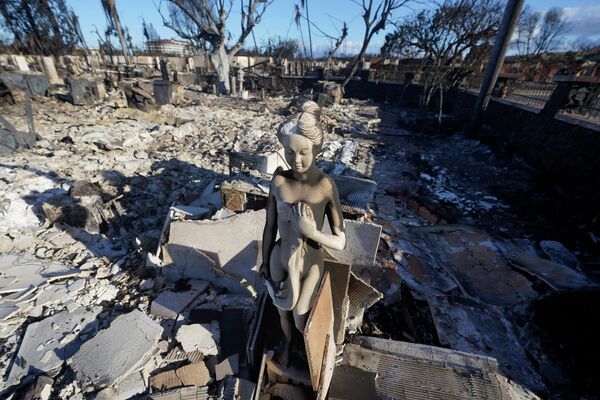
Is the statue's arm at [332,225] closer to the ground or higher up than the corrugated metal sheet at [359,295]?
higher up

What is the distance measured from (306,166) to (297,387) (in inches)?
71.5

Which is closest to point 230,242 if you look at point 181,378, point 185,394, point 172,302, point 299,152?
point 172,302

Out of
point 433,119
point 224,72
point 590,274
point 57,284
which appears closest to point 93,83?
point 224,72

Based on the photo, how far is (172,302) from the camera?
10.1 ft

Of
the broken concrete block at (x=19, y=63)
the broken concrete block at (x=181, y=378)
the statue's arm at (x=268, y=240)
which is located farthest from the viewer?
the broken concrete block at (x=19, y=63)

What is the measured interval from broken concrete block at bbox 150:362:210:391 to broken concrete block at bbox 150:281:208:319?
68 cm

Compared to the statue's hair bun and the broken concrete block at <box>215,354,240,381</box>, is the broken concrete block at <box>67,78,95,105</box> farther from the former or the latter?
the statue's hair bun

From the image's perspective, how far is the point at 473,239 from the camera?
14.2ft

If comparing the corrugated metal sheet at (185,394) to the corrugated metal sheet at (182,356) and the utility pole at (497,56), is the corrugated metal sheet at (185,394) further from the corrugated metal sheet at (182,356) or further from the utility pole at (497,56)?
the utility pole at (497,56)

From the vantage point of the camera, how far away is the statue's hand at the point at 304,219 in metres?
1.47

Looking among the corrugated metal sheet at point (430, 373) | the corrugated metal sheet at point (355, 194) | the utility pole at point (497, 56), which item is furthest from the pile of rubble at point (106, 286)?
the utility pole at point (497, 56)

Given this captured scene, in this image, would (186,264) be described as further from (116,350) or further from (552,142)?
(552,142)

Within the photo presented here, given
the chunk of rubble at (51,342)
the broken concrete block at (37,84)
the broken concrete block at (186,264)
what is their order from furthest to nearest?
the broken concrete block at (37,84), the broken concrete block at (186,264), the chunk of rubble at (51,342)

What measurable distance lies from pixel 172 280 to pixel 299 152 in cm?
292
